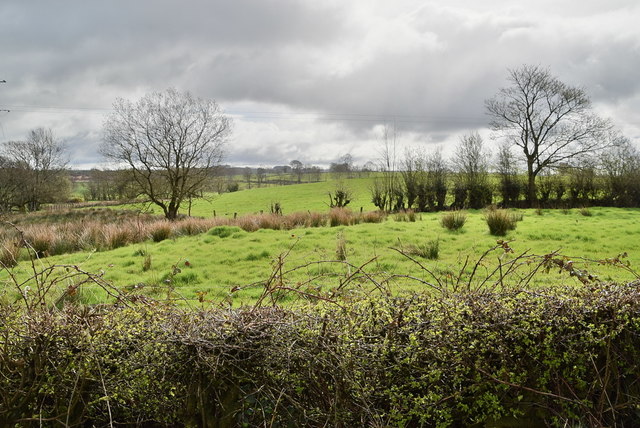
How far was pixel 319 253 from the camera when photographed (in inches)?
413

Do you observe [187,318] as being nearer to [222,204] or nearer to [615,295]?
[615,295]

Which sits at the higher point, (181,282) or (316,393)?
(316,393)

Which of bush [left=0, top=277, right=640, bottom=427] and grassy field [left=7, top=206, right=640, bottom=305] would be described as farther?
grassy field [left=7, top=206, right=640, bottom=305]

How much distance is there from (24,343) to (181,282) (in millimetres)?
6319

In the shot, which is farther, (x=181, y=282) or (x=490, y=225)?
(x=490, y=225)

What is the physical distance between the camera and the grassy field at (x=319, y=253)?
8156 millimetres

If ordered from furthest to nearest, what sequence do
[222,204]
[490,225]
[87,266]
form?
[222,204] → [490,225] → [87,266]

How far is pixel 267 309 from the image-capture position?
2.46 m

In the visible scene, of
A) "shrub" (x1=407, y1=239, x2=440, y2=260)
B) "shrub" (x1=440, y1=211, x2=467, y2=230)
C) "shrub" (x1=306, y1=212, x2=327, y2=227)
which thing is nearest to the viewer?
"shrub" (x1=407, y1=239, x2=440, y2=260)

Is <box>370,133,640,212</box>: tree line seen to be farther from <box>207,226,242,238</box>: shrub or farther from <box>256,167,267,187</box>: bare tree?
<box>256,167,267,187</box>: bare tree

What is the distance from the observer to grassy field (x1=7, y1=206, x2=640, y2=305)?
8.16 meters

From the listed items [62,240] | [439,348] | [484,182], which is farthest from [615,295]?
[484,182]

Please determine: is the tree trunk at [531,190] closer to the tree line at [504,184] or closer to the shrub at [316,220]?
the tree line at [504,184]

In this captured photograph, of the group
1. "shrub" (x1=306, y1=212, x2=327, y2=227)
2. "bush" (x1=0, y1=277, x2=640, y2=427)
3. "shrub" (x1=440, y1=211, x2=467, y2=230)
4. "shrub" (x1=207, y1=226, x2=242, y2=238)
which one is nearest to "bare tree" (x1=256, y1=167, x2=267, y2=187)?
"shrub" (x1=306, y1=212, x2=327, y2=227)
